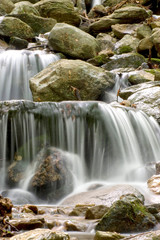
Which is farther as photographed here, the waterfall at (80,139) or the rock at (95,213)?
the waterfall at (80,139)

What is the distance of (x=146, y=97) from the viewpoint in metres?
7.72

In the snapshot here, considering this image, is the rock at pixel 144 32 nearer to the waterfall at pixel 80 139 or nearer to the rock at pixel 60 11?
the rock at pixel 60 11

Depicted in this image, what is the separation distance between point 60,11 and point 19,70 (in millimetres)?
8405

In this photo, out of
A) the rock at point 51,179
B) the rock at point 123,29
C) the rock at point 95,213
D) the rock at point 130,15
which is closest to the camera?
the rock at point 95,213

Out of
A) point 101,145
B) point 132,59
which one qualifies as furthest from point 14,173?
point 132,59

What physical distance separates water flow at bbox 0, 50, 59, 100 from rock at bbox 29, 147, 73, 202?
4830 millimetres

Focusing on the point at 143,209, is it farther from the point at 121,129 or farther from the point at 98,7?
the point at 98,7

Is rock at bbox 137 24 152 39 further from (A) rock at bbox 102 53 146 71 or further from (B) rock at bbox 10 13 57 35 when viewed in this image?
(B) rock at bbox 10 13 57 35

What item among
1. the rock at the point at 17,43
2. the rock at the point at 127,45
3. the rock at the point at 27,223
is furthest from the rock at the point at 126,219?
the rock at the point at 127,45

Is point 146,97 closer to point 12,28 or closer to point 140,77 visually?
point 140,77

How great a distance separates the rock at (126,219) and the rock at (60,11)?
16070mm

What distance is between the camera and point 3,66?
10453 millimetres

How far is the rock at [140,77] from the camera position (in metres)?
9.62

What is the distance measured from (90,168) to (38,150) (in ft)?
3.75
